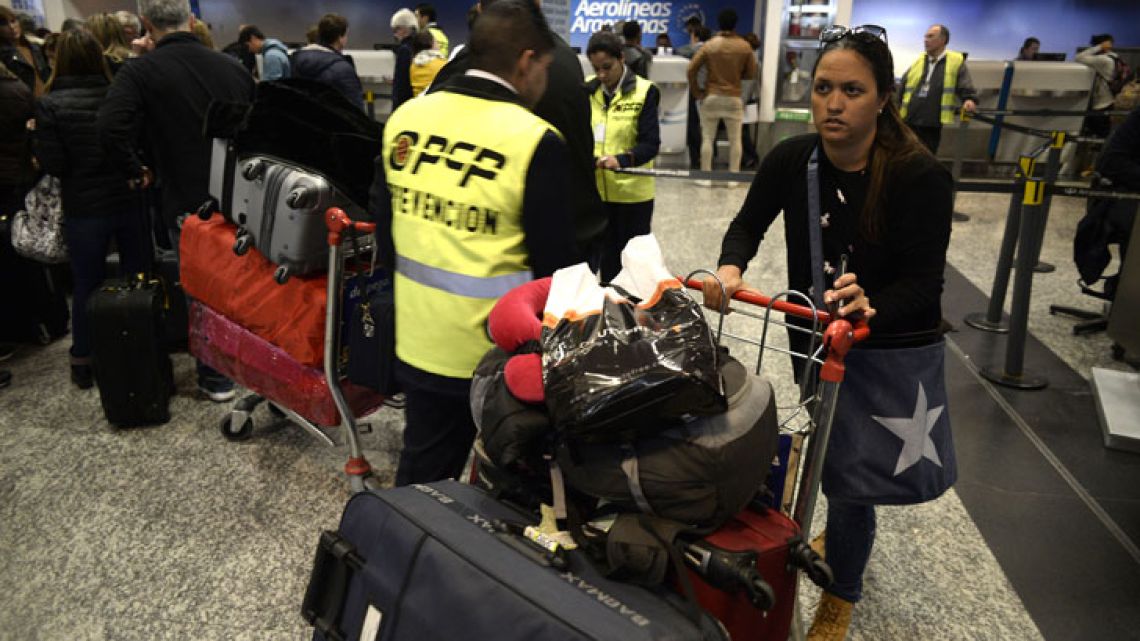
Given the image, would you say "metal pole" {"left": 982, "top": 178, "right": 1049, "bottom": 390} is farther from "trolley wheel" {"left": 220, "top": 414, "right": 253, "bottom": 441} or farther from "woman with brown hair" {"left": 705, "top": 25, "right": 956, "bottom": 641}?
"trolley wheel" {"left": 220, "top": 414, "right": 253, "bottom": 441}

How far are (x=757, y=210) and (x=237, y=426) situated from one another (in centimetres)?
241

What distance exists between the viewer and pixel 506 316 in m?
1.48

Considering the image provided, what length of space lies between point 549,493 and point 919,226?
1.01 meters

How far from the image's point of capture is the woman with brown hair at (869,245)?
1.80 metres

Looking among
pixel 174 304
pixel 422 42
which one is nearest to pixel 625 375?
pixel 174 304

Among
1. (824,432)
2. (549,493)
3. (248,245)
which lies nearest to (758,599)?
(549,493)

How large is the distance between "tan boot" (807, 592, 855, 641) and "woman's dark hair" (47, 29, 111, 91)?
371 cm

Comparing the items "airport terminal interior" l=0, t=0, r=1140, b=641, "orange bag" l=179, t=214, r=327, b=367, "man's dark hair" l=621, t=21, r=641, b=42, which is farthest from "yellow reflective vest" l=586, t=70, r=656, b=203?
"man's dark hair" l=621, t=21, r=641, b=42

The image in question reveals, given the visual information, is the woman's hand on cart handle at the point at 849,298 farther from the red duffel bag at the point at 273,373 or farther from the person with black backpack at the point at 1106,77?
the person with black backpack at the point at 1106,77

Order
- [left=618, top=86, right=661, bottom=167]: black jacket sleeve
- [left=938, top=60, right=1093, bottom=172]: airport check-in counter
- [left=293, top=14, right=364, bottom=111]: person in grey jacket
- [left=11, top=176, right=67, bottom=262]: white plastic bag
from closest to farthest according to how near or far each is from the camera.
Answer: [left=11, top=176, right=67, bottom=262]: white plastic bag, [left=618, top=86, right=661, bottom=167]: black jacket sleeve, [left=293, top=14, right=364, bottom=111]: person in grey jacket, [left=938, top=60, right=1093, bottom=172]: airport check-in counter

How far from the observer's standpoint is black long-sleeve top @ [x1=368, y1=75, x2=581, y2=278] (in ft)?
5.85

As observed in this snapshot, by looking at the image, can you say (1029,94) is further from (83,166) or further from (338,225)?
(83,166)

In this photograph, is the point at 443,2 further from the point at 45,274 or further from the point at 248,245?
the point at 248,245

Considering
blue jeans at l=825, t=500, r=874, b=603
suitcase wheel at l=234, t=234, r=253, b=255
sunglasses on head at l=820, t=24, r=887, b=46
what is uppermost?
sunglasses on head at l=820, t=24, r=887, b=46
